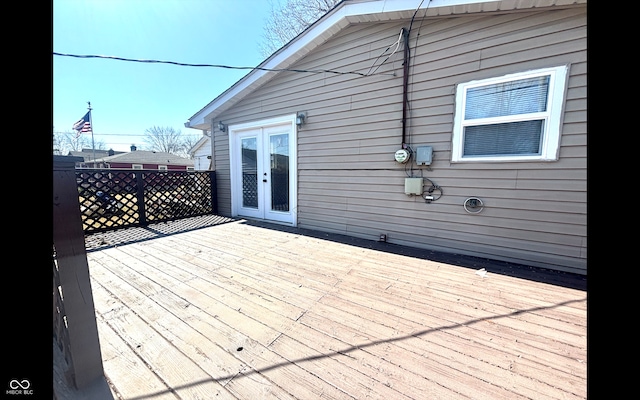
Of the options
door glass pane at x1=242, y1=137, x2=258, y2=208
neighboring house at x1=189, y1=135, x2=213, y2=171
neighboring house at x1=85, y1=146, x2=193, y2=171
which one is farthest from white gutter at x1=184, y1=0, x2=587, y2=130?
neighboring house at x1=85, y1=146, x2=193, y2=171

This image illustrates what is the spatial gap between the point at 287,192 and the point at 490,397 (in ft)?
13.3

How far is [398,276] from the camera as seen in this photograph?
2551mm

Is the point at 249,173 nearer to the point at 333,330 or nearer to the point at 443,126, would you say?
the point at 443,126

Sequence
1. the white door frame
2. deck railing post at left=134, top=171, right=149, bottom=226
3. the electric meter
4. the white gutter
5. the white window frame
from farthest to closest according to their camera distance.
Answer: deck railing post at left=134, top=171, right=149, bottom=226 < the white door frame < the electric meter < the white gutter < the white window frame

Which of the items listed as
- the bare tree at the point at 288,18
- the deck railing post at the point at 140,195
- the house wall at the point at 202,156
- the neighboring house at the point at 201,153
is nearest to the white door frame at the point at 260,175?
the deck railing post at the point at 140,195

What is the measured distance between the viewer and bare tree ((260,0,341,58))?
25.8 ft

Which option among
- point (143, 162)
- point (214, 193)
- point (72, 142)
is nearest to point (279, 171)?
point (214, 193)

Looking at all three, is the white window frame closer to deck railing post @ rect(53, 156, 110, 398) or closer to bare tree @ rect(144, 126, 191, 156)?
deck railing post @ rect(53, 156, 110, 398)

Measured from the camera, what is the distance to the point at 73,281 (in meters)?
1.13

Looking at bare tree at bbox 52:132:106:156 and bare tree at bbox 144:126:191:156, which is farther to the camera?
bare tree at bbox 144:126:191:156

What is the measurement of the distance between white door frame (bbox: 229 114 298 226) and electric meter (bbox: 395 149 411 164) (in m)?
1.88
